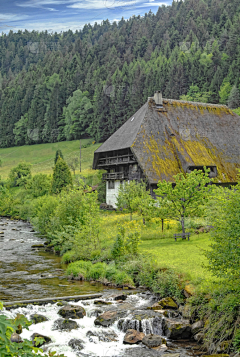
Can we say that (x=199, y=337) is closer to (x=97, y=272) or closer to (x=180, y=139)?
(x=97, y=272)

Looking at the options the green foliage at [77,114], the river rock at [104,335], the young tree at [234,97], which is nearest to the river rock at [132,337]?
the river rock at [104,335]

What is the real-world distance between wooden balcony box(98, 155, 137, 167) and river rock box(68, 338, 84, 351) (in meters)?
27.0

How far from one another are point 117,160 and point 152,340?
30.4 meters

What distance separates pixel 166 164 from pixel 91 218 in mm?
14898

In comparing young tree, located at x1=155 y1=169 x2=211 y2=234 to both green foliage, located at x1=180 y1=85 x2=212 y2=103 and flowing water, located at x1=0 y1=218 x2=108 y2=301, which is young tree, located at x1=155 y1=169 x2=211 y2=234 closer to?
flowing water, located at x1=0 y1=218 x2=108 y2=301

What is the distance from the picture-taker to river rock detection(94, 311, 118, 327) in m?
13.5

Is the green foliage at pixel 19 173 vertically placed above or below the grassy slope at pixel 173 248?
below

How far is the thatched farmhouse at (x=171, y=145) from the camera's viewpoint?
36.8 m

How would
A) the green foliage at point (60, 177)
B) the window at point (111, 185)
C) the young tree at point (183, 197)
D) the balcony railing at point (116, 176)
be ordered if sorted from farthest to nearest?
1. the green foliage at point (60, 177)
2. the window at point (111, 185)
3. the balcony railing at point (116, 176)
4. the young tree at point (183, 197)

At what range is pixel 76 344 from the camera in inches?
477

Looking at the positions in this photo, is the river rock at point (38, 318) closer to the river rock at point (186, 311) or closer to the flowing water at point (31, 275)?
the flowing water at point (31, 275)

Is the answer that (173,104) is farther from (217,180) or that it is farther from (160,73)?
(160,73)

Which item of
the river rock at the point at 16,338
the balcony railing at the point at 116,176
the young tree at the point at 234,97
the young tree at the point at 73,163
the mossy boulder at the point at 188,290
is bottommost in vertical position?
the young tree at the point at 73,163

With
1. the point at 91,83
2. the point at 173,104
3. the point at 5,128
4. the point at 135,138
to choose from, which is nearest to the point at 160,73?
the point at 91,83
